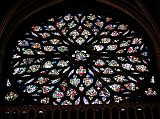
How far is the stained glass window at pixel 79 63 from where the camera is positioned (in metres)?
13.9

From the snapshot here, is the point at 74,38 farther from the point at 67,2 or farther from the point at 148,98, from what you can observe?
the point at 148,98

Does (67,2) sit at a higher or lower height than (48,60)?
higher

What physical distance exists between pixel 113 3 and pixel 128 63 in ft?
7.76

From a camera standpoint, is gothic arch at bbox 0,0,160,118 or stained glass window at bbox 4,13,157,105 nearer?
stained glass window at bbox 4,13,157,105

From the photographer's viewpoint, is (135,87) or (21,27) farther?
(21,27)

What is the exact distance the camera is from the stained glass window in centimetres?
1388

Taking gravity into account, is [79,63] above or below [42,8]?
below

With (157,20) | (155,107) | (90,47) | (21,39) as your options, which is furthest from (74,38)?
(155,107)

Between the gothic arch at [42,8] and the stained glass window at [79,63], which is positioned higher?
the gothic arch at [42,8]

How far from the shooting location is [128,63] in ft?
48.4

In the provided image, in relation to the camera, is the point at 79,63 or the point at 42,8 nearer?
the point at 79,63

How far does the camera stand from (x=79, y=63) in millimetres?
14797

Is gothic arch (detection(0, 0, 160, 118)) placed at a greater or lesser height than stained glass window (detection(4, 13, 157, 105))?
greater

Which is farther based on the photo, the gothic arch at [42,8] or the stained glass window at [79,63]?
the gothic arch at [42,8]
